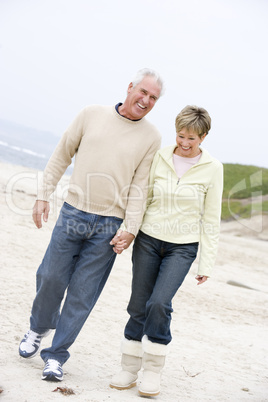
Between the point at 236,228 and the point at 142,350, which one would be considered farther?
the point at 236,228

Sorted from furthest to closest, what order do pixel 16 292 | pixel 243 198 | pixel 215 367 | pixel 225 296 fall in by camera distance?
1. pixel 243 198
2. pixel 225 296
3. pixel 16 292
4. pixel 215 367

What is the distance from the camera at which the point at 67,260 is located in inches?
136

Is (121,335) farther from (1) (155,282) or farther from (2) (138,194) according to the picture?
(2) (138,194)

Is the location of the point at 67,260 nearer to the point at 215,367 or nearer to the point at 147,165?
the point at 147,165

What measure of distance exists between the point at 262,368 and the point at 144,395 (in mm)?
1801

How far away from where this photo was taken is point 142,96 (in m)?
3.39

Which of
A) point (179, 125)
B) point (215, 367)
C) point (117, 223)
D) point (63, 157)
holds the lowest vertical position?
point (215, 367)

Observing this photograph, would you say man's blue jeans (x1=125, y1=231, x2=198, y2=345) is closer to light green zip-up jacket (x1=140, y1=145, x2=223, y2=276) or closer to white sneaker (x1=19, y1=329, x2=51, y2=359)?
light green zip-up jacket (x1=140, y1=145, x2=223, y2=276)

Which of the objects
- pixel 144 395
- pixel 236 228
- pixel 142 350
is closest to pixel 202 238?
pixel 142 350

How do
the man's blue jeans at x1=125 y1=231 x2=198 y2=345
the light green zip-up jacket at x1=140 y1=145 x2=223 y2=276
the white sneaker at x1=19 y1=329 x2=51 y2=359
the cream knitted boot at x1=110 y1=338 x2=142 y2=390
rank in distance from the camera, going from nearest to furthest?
1. the man's blue jeans at x1=125 y1=231 x2=198 y2=345
2. the light green zip-up jacket at x1=140 y1=145 x2=223 y2=276
3. the cream knitted boot at x1=110 y1=338 x2=142 y2=390
4. the white sneaker at x1=19 y1=329 x2=51 y2=359

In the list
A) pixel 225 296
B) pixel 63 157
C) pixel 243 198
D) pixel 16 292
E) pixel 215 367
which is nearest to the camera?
pixel 63 157

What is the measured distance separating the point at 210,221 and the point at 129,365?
43.7 inches

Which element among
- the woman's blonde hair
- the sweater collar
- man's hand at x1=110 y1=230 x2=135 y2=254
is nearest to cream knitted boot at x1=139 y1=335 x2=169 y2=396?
man's hand at x1=110 y1=230 x2=135 y2=254

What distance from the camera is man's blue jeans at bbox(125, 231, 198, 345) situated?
325cm
